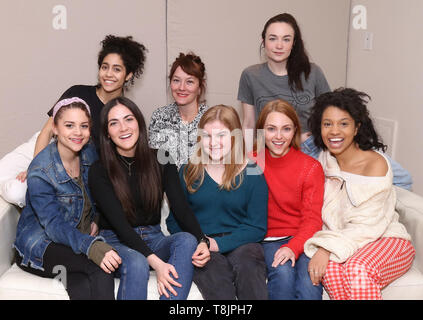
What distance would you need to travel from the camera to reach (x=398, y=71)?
282cm

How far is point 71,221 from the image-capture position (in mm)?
1863

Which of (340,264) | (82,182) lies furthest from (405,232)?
(82,182)

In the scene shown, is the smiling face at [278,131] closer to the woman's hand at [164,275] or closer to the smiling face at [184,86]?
the smiling face at [184,86]

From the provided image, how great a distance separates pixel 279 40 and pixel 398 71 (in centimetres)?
96

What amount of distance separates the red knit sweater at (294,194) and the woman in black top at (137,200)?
1.16ft

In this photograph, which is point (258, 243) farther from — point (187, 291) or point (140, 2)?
point (140, 2)

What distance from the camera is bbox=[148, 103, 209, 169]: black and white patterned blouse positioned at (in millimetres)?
2258

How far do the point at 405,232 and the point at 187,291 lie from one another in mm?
907

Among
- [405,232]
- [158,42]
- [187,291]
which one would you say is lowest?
[187,291]

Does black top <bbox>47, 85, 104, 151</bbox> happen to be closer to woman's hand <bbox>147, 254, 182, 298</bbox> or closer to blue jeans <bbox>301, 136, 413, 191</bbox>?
woman's hand <bbox>147, 254, 182, 298</bbox>

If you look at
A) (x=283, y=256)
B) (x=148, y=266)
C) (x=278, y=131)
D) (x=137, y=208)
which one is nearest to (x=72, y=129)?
(x=137, y=208)

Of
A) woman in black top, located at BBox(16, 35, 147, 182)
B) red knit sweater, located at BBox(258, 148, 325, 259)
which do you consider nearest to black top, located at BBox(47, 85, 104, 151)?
woman in black top, located at BBox(16, 35, 147, 182)

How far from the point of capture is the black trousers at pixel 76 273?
5.43 ft

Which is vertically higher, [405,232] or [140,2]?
[140,2]
